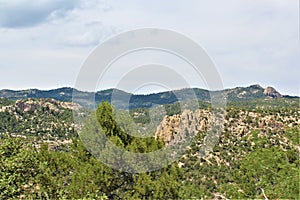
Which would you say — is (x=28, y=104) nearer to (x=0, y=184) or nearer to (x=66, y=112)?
(x=66, y=112)

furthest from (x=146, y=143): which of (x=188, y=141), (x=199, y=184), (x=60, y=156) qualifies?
(x=188, y=141)

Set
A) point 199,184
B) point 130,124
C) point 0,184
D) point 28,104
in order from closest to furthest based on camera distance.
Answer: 1. point 0,184
2. point 130,124
3. point 199,184
4. point 28,104

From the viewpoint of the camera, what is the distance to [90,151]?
1998 centimetres

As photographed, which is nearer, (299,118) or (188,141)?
(188,141)

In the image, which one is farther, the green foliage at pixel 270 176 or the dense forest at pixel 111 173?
the dense forest at pixel 111 173

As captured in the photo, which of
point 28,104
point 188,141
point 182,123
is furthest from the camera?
point 28,104

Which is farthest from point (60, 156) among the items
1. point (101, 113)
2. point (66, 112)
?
point (66, 112)

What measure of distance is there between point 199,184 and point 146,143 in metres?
29.2

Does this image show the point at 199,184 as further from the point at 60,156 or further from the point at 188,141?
the point at 60,156

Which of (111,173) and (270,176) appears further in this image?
(111,173)

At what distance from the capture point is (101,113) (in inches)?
792

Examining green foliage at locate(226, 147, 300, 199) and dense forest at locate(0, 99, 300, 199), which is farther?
dense forest at locate(0, 99, 300, 199)

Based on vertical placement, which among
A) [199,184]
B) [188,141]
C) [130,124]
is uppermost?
[130,124]

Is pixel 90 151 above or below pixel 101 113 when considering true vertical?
below
